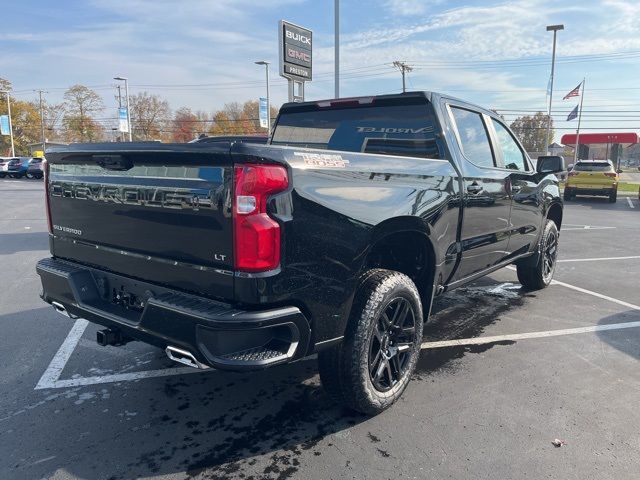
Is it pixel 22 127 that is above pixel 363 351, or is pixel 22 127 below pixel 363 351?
above

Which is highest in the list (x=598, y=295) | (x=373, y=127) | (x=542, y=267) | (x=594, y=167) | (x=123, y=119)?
(x=123, y=119)

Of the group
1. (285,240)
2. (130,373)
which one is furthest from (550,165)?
(130,373)

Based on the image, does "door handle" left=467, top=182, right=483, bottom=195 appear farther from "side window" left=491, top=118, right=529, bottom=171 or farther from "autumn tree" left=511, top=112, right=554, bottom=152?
"autumn tree" left=511, top=112, right=554, bottom=152

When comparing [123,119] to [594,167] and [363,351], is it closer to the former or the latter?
[594,167]

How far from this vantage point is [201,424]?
291 cm

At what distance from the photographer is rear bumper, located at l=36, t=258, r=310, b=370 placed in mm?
2197

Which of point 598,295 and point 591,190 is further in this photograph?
point 591,190

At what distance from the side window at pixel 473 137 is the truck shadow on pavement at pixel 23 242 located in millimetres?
7266

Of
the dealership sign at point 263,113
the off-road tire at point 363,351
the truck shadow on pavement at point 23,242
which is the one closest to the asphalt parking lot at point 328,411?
the off-road tire at point 363,351

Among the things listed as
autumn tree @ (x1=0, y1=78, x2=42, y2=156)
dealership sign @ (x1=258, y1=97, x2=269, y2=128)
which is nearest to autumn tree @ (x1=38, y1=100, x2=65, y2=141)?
autumn tree @ (x1=0, y1=78, x2=42, y2=156)

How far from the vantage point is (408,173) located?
3.05 meters

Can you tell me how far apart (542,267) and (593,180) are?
623 inches

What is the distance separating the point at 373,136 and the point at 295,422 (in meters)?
2.22

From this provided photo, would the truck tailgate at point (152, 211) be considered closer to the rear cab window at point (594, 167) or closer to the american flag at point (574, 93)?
the rear cab window at point (594, 167)
